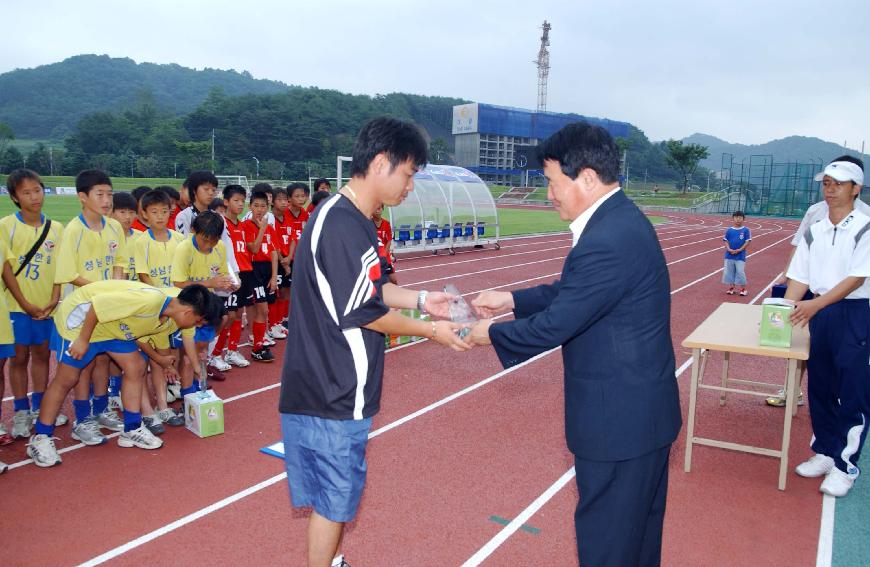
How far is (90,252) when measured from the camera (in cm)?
488

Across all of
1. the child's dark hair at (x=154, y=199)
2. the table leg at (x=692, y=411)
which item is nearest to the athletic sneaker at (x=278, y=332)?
the child's dark hair at (x=154, y=199)

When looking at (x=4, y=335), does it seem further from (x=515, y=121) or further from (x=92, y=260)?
(x=515, y=121)

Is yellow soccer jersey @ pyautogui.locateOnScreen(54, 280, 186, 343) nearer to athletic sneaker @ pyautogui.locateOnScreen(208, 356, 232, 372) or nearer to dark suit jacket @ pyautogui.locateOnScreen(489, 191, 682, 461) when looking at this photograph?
athletic sneaker @ pyautogui.locateOnScreen(208, 356, 232, 372)

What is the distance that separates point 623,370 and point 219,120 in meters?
79.1

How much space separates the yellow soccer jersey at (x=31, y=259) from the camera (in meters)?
4.63

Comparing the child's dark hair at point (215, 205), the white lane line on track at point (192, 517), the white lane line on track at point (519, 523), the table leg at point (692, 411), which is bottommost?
the white lane line on track at point (519, 523)

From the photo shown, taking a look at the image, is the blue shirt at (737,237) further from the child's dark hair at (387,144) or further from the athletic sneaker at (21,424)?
the athletic sneaker at (21,424)

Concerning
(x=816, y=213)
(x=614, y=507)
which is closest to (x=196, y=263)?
(x=614, y=507)

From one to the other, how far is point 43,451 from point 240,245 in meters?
3.07

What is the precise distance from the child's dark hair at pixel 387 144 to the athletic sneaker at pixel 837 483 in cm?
378

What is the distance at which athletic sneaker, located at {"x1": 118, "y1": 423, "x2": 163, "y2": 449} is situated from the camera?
459 centimetres

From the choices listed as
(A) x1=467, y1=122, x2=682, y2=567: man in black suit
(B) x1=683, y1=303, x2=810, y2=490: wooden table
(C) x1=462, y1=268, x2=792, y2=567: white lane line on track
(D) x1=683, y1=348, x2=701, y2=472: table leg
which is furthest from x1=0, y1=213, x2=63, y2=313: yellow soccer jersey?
(D) x1=683, y1=348, x2=701, y2=472: table leg

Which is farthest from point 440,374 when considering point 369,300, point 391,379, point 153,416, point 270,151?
point 270,151

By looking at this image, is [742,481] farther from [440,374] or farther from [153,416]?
[153,416]
